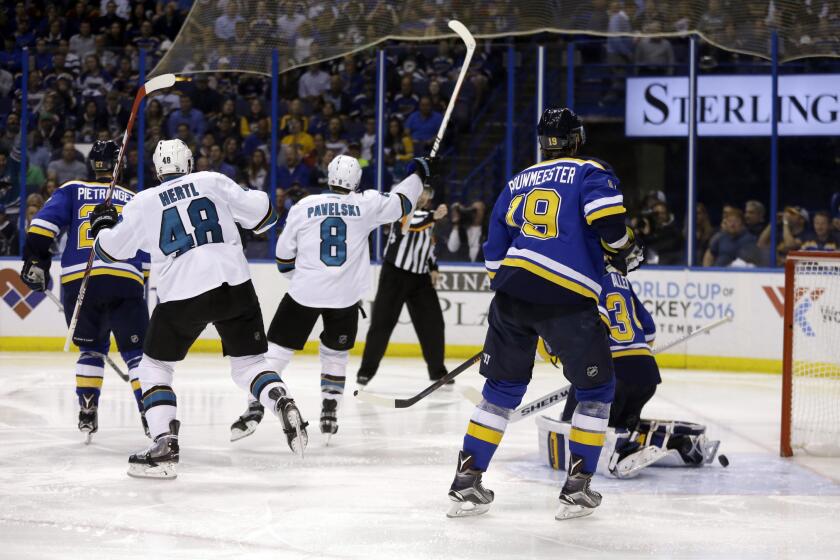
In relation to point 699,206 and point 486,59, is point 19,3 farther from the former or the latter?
point 699,206

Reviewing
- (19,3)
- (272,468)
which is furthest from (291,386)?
(19,3)

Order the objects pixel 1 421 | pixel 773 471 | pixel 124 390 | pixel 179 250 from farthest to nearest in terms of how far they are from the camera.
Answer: pixel 124 390 → pixel 1 421 → pixel 773 471 → pixel 179 250

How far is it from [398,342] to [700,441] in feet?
14.9

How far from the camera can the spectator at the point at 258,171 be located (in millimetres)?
9461

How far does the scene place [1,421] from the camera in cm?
575

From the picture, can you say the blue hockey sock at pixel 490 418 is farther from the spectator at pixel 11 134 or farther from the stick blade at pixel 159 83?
the spectator at pixel 11 134

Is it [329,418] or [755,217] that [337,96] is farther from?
[329,418]

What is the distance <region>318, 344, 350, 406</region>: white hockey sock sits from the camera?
17.4 feet

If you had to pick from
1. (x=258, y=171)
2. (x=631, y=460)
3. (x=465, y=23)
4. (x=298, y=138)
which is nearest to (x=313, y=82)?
(x=298, y=138)

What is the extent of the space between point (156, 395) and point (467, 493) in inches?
51.0

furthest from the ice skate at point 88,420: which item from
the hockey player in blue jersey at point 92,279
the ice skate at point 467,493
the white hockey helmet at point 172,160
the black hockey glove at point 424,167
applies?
the ice skate at point 467,493

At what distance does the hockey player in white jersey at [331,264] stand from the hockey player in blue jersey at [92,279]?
59 cm

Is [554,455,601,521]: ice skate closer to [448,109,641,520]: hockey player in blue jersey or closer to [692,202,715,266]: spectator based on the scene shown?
[448,109,641,520]: hockey player in blue jersey

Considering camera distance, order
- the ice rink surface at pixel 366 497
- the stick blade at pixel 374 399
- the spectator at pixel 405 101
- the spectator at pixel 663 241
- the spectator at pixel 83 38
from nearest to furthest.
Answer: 1. the ice rink surface at pixel 366 497
2. the stick blade at pixel 374 399
3. the spectator at pixel 663 241
4. the spectator at pixel 405 101
5. the spectator at pixel 83 38
